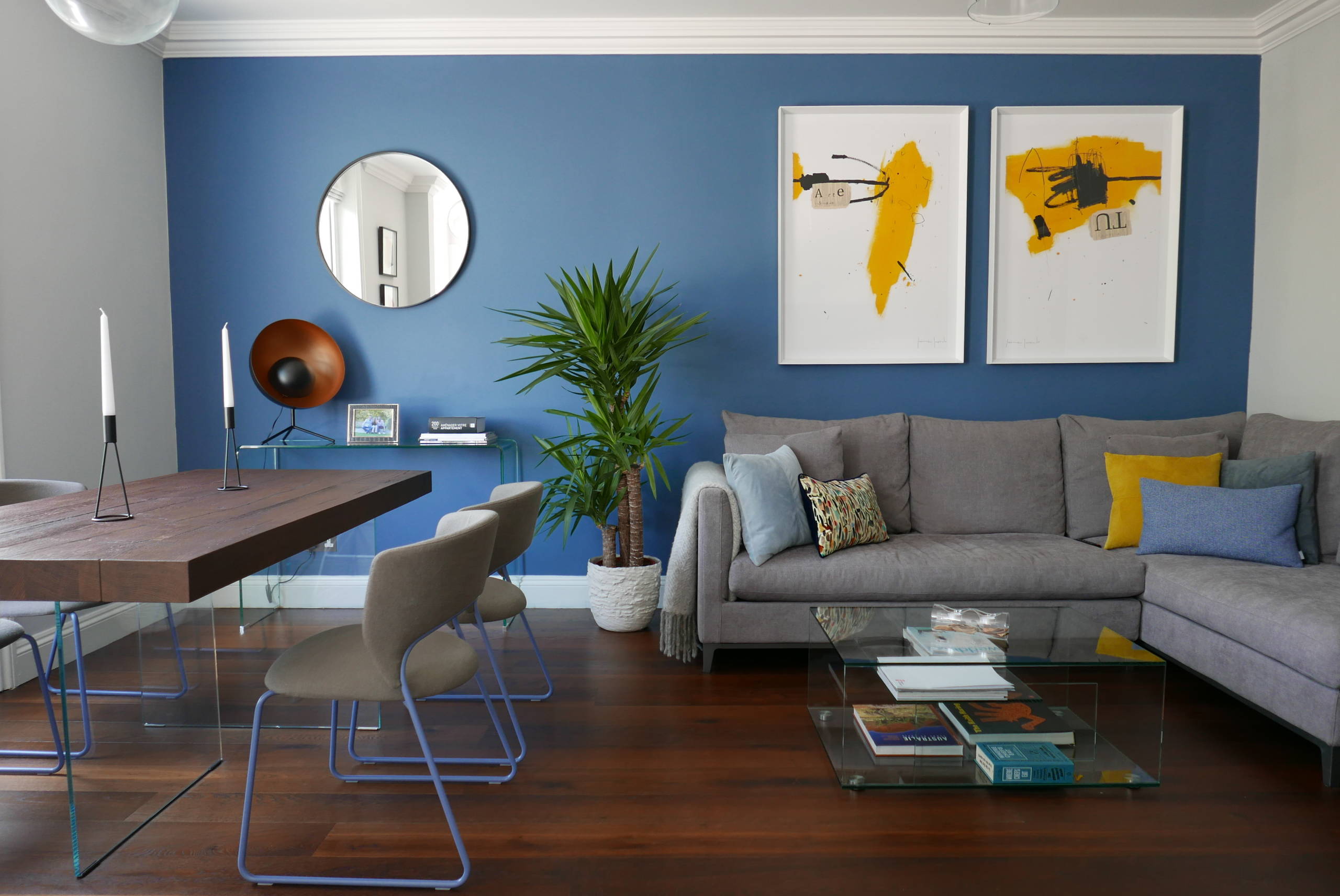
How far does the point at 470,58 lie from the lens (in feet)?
12.5

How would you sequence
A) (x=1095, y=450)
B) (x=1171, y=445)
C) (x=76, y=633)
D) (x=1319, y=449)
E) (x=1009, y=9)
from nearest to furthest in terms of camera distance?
(x=76, y=633), (x=1009, y=9), (x=1319, y=449), (x=1171, y=445), (x=1095, y=450)

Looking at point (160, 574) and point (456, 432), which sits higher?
point (456, 432)

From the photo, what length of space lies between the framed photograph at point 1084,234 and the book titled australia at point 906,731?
84.3 inches

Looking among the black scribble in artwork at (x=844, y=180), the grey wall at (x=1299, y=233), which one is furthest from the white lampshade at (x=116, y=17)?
→ the grey wall at (x=1299, y=233)

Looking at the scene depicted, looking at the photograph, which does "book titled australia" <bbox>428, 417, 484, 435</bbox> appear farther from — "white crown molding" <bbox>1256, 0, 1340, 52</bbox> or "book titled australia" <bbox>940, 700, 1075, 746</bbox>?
"white crown molding" <bbox>1256, 0, 1340, 52</bbox>

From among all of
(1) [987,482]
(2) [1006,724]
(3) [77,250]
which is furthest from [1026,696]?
(3) [77,250]

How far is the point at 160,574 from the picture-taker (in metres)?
1.46

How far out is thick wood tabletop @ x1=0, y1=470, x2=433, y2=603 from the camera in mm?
1465

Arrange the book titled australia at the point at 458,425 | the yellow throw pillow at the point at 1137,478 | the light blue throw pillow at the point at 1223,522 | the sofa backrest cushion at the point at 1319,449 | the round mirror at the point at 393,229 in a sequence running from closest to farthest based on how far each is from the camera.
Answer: the light blue throw pillow at the point at 1223,522
the sofa backrest cushion at the point at 1319,449
the yellow throw pillow at the point at 1137,478
the book titled australia at the point at 458,425
the round mirror at the point at 393,229

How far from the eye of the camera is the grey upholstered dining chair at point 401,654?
1.63 meters

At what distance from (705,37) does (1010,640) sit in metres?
2.90

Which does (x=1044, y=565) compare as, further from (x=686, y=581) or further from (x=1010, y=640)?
(x=686, y=581)

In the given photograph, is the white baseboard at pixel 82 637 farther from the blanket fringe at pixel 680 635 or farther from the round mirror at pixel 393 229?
the round mirror at pixel 393 229

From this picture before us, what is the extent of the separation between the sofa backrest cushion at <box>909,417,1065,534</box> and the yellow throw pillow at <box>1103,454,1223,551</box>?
26 centimetres
